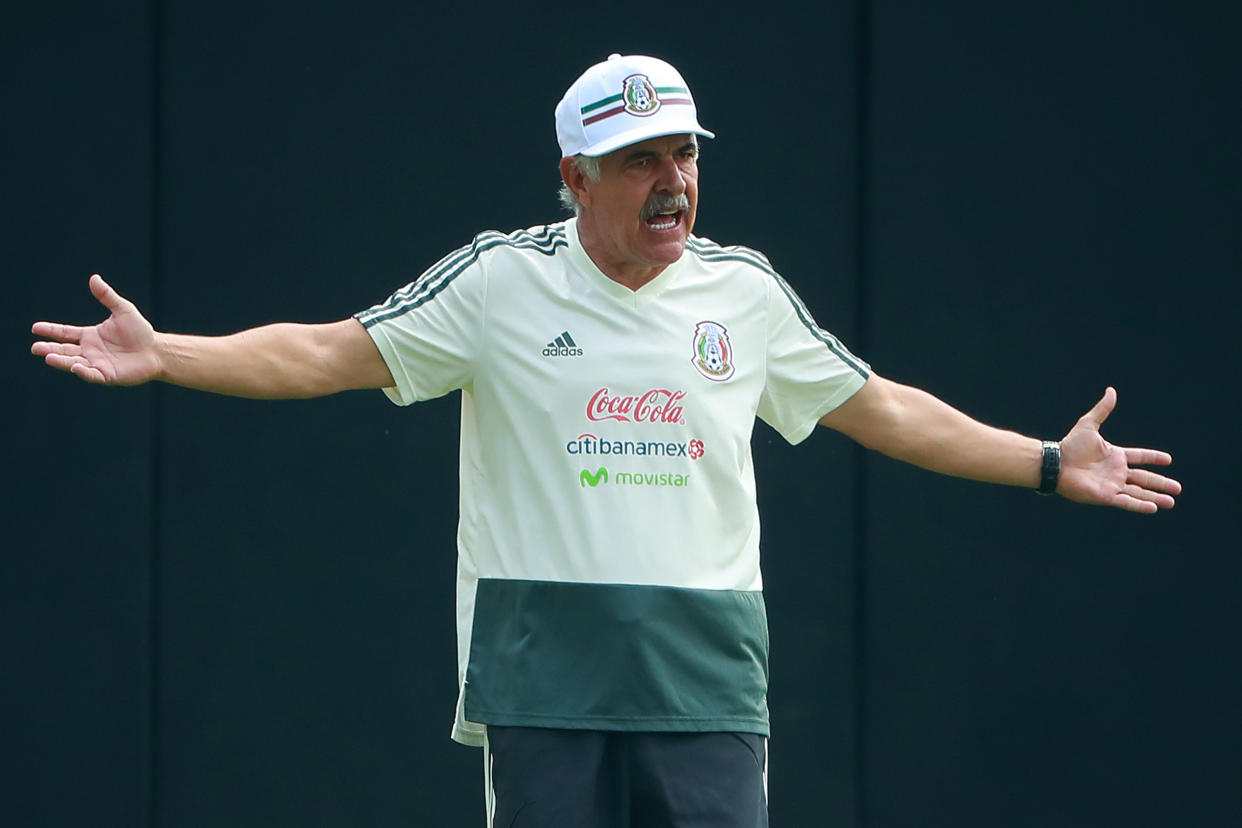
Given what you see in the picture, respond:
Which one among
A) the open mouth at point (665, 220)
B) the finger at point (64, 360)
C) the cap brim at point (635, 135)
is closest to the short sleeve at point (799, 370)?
the open mouth at point (665, 220)

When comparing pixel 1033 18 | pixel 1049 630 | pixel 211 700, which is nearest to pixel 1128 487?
pixel 1049 630

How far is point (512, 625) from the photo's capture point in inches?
118

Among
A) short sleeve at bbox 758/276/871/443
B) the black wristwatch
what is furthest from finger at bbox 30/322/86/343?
the black wristwatch

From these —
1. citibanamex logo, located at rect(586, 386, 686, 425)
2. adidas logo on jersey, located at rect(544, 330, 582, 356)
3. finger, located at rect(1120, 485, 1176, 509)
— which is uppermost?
adidas logo on jersey, located at rect(544, 330, 582, 356)

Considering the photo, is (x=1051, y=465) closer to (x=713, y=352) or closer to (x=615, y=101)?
(x=713, y=352)

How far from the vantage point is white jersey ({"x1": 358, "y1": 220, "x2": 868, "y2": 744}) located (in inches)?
116

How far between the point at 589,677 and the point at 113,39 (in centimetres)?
234

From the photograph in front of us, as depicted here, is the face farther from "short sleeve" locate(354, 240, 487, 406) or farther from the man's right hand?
the man's right hand

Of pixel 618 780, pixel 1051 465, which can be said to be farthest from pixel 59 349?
pixel 1051 465

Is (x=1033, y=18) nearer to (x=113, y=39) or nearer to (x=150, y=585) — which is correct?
(x=113, y=39)

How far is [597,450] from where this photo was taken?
2986mm

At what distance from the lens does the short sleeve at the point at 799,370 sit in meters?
3.22

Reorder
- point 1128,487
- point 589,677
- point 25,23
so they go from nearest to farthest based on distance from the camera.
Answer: point 589,677, point 1128,487, point 25,23

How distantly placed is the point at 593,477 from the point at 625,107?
0.68 metres
